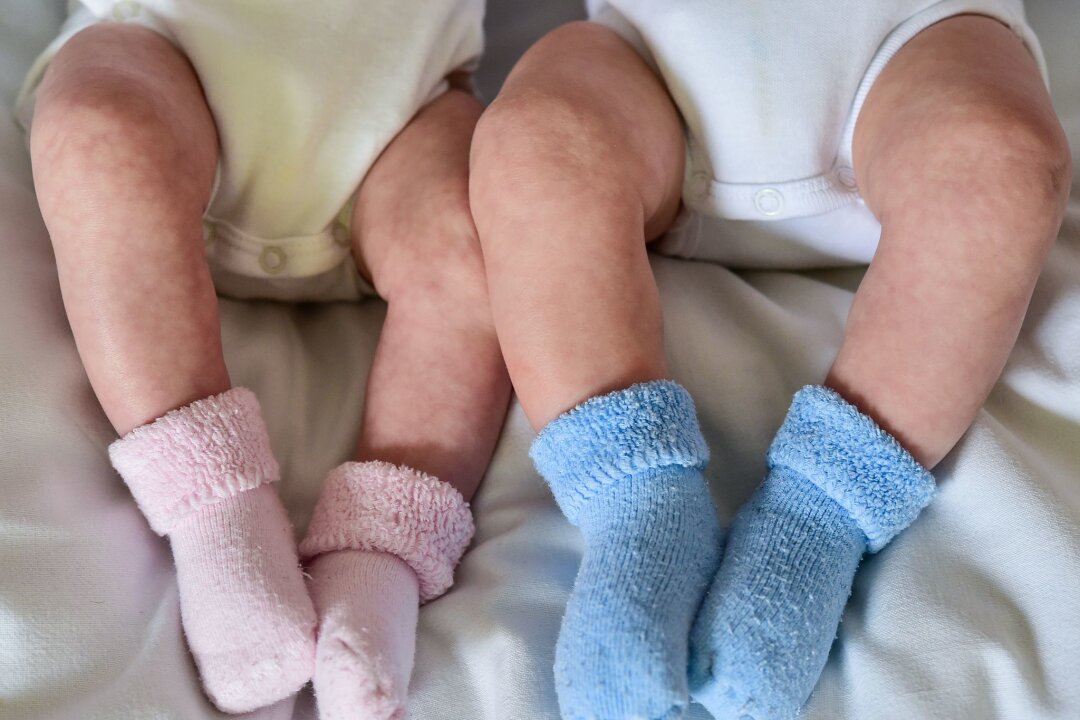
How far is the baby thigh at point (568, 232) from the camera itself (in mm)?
658

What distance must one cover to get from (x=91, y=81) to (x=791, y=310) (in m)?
0.60

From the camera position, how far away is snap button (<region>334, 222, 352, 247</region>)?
85 cm

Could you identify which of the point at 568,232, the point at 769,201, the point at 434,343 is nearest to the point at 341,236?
the point at 434,343

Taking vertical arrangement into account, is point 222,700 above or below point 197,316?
below

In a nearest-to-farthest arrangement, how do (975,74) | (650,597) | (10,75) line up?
(650,597) → (975,74) → (10,75)

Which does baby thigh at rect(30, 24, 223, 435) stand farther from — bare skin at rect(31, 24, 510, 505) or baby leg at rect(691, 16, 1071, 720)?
baby leg at rect(691, 16, 1071, 720)

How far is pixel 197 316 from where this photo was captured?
69 centimetres

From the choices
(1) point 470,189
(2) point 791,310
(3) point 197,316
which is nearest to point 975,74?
(2) point 791,310

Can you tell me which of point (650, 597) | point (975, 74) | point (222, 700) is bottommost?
point (222, 700)

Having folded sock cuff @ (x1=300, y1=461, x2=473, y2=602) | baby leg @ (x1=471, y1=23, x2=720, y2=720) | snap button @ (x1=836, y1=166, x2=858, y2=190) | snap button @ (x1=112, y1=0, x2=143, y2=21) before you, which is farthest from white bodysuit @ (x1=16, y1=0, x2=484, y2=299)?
snap button @ (x1=836, y1=166, x2=858, y2=190)

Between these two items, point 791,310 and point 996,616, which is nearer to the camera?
point 996,616

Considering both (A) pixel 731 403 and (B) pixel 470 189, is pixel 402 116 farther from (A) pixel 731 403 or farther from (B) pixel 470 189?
(A) pixel 731 403

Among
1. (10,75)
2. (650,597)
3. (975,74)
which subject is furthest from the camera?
(10,75)

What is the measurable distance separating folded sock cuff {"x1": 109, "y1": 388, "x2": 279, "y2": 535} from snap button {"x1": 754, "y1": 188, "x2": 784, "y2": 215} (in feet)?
1.48
